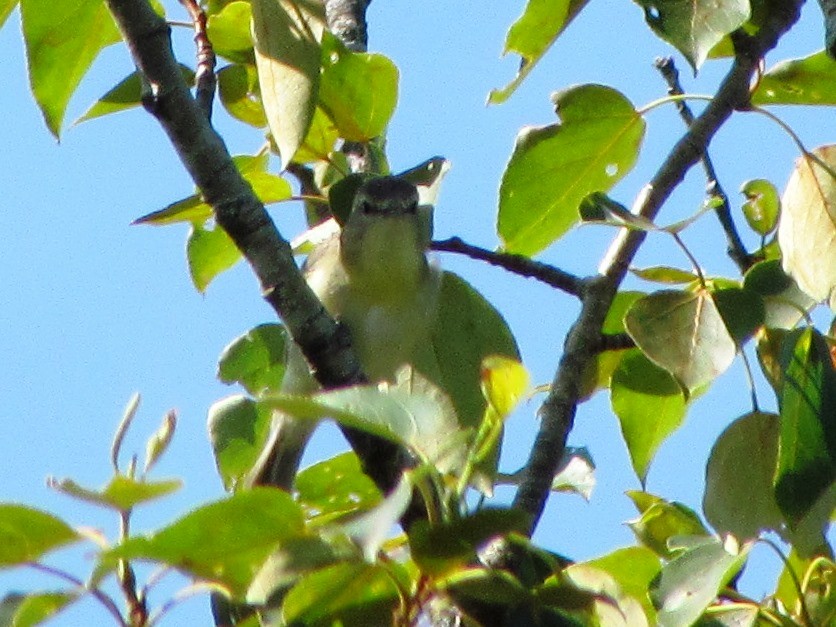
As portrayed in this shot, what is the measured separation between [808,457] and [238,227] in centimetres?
97

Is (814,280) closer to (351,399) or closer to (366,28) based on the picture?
(351,399)

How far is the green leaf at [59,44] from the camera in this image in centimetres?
274

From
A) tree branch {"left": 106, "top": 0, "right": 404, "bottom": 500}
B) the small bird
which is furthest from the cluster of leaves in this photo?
the small bird

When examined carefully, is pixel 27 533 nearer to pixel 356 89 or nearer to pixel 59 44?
pixel 59 44

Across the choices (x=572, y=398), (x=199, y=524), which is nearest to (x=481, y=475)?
(x=572, y=398)

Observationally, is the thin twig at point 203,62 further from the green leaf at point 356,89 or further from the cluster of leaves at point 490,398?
the green leaf at point 356,89

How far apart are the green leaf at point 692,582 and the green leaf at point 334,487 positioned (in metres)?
0.83

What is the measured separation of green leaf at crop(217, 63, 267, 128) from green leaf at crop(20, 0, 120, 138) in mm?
495

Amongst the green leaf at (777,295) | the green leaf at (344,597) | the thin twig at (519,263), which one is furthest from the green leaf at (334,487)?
the green leaf at (344,597)

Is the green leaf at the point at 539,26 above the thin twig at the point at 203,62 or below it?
below

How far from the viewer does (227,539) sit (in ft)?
5.23

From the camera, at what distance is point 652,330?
2.57 metres

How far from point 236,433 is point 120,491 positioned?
5.52 feet

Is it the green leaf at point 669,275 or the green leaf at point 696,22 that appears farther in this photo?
the green leaf at point 669,275
